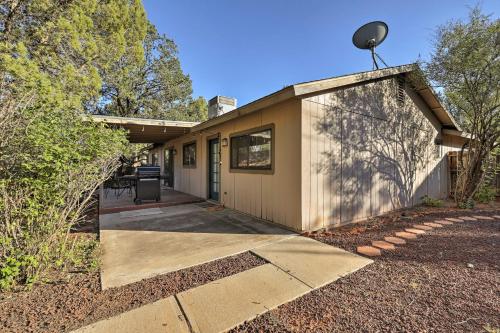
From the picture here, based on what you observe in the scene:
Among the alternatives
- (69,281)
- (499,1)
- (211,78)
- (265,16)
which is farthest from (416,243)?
(211,78)

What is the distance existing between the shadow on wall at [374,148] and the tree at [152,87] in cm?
1424

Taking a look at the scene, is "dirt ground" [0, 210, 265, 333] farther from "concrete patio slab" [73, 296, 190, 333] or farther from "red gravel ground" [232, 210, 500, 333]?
"red gravel ground" [232, 210, 500, 333]

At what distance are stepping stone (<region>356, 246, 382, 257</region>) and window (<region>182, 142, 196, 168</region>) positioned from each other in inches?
256

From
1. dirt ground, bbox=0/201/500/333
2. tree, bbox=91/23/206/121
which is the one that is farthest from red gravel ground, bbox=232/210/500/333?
tree, bbox=91/23/206/121

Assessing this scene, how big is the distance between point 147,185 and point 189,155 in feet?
8.29

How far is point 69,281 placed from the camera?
8.06 feet

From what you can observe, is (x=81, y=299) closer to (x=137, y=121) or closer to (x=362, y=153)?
(x=137, y=121)

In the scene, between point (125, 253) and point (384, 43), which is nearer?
point (125, 253)

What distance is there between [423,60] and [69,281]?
8602mm

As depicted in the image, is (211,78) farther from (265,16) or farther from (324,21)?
(324,21)

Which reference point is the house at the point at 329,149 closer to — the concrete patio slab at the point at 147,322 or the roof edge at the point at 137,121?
the roof edge at the point at 137,121

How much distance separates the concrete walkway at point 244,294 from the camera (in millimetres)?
1803

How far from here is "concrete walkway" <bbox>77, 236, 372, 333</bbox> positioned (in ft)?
5.91

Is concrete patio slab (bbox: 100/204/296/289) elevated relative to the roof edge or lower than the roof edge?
Answer: lower
